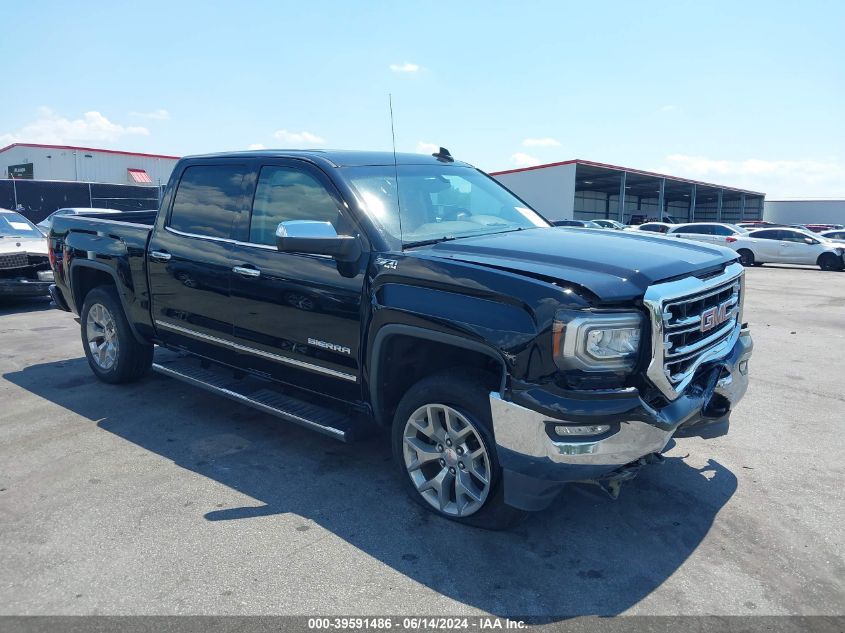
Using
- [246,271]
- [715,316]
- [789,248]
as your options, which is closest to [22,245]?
[246,271]

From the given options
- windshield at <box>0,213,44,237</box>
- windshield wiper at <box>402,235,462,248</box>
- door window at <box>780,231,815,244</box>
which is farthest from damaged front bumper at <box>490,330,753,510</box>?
door window at <box>780,231,815,244</box>

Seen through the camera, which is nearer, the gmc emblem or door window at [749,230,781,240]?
the gmc emblem

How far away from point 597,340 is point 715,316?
3.23 feet

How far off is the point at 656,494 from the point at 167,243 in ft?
12.7

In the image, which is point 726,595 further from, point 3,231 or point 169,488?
point 3,231

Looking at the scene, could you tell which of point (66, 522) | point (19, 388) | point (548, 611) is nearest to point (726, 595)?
point (548, 611)

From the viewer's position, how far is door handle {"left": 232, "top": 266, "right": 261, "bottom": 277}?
14.3ft

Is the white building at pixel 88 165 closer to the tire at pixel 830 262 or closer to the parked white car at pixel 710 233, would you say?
the parked white car at pixel 710 233

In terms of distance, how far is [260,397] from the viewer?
461 cm

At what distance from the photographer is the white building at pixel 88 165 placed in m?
39.9

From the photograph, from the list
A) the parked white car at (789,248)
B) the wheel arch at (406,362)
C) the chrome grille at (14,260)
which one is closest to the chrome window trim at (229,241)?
the wheel arch at (406,362)

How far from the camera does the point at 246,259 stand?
175 inches

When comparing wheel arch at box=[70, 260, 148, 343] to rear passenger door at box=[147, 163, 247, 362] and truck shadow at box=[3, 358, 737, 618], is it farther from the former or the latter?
truck shadow at box=[3, 358, 737, 618]

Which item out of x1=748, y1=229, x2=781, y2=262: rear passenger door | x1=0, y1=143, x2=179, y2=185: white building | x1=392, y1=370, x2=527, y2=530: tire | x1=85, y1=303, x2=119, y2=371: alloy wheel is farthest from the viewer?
x1=0, y1=143, x2=179, y2=185: white building
